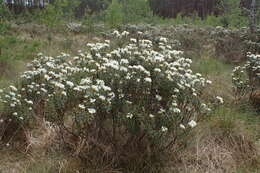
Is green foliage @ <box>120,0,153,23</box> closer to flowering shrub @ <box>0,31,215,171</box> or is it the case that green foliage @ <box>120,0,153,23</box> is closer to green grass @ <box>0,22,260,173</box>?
green grass @ <box>0,22,260,173</box>

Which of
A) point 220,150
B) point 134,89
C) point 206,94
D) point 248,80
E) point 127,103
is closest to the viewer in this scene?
point 127,103

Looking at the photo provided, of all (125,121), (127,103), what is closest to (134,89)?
(127,103)

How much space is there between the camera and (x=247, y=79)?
520 centimetres

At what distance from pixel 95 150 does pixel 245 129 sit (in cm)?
211

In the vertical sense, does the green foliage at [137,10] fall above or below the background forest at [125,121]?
above

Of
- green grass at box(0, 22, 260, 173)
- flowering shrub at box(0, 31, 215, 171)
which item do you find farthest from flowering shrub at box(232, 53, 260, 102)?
flowering shrub at box(0, 31, 215, 171)

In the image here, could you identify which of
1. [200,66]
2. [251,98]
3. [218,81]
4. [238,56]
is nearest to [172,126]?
[251,98]

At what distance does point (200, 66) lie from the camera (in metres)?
6.74

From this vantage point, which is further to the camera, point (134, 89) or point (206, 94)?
point (206, 94)

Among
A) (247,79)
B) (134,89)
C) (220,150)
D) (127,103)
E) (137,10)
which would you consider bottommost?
(220,150)

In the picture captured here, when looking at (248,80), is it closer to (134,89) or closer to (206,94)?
(206,94)

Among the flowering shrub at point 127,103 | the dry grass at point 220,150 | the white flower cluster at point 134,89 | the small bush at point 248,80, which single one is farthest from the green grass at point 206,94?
the white flower cluster at point 134,89

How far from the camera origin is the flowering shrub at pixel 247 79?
4.71 metres

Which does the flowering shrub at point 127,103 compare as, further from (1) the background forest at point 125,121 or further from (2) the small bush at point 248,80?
(2) the small bush at point 248,80
